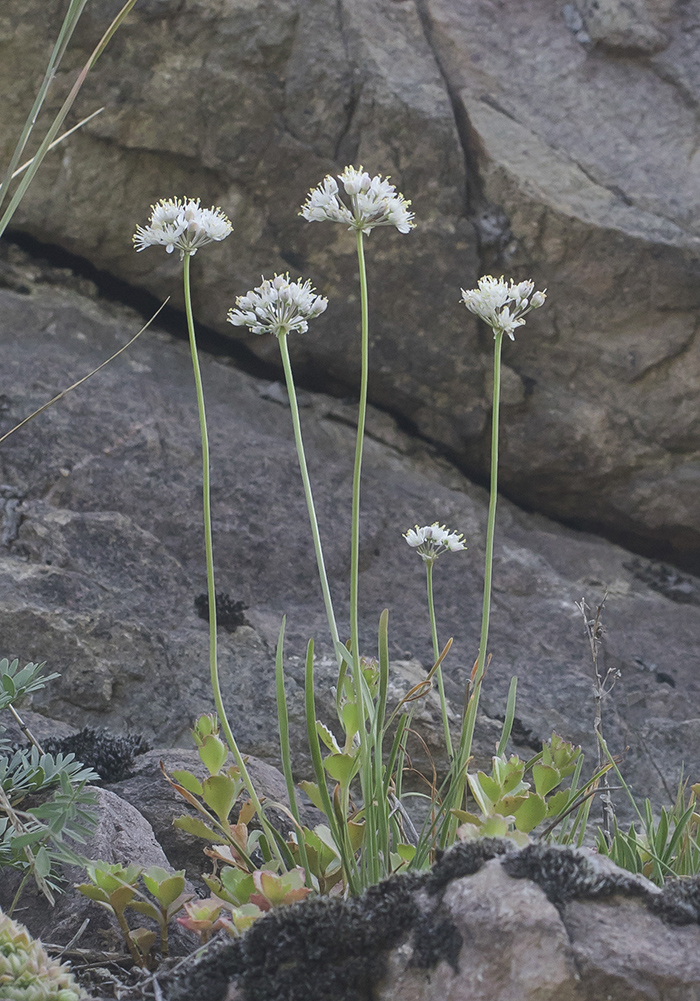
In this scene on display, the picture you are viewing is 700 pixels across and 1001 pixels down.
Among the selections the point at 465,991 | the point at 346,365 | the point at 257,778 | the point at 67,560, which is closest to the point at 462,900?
the point at 465,991

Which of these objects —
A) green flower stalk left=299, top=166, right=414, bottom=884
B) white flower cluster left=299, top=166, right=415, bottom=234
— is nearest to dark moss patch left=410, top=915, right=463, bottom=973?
green flower stalk left=299, top=166, right=414, bottom=884

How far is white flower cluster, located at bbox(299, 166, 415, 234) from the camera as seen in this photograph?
1.64 m

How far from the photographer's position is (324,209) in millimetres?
1719

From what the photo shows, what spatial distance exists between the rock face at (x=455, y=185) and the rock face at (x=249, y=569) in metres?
0.39

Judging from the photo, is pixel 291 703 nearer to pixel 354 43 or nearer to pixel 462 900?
pixel 462 900

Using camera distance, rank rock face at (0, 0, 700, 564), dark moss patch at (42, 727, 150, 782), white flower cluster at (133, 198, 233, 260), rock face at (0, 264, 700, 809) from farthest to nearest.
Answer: rock face at (0, 0, 700, 564), rock face at (0, 264, 700, 809), dark moss patch at (42, 727, 150, 782), white flower cluster at (133, 198, 233, 260)

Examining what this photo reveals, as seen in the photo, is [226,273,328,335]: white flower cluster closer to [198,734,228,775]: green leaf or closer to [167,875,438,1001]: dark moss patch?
[198,734,228,775]: green leaf

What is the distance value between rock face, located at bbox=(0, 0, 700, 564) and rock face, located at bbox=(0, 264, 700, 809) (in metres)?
0.39

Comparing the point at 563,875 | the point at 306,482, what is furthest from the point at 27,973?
the point at 306,482

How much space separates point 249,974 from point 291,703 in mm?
1986

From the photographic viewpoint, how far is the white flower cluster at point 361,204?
5.40 ft

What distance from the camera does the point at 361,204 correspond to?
1.65 metres

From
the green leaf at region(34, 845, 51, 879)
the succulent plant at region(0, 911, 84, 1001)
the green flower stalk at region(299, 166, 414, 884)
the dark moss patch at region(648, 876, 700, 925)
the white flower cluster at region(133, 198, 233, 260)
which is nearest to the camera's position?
the succulent plant at region(0, 911, 84, 1001)

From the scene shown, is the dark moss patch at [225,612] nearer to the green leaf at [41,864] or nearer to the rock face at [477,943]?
the green leaf at [41,864]
